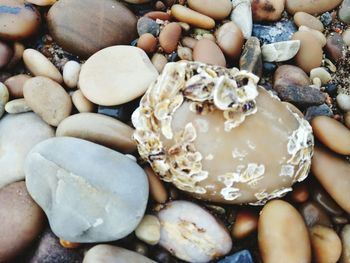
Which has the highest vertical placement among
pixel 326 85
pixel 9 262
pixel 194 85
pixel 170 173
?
pixel 194 85

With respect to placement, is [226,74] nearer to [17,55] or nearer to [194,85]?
[194,85]

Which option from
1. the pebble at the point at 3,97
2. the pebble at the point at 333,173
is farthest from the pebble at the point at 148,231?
the pebble at the point at 3,97

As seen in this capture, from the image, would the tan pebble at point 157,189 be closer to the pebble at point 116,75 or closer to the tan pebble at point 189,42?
the pebble at point 116,75

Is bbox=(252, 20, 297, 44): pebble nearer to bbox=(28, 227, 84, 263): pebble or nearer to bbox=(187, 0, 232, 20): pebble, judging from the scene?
bbox=(187, 0, 232, 20): pebble

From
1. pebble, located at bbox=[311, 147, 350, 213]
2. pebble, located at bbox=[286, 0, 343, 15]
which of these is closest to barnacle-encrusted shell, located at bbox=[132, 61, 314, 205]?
pebble, located at bbox=[311, 147, 350, 213]

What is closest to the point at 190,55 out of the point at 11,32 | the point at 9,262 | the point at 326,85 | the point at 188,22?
the point at 188,22

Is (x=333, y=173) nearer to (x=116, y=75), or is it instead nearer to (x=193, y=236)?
(x=193, y=236)
